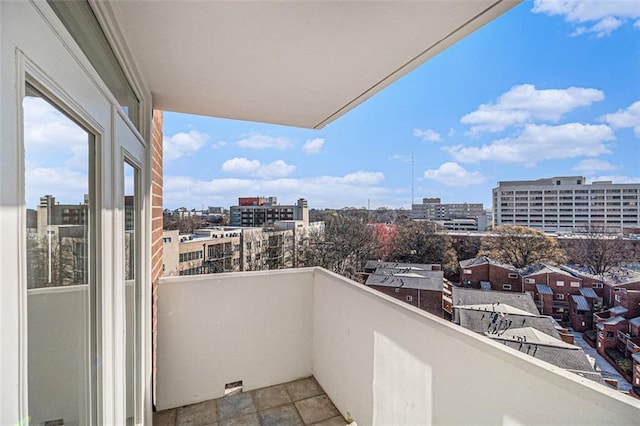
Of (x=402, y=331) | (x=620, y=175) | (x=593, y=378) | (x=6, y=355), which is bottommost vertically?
(x=402, y=331)

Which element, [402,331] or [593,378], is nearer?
[593,378]

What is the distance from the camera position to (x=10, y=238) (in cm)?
50

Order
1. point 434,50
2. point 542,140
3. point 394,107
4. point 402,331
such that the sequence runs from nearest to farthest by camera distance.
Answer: point 434,50 → point 402,331 → point 542,140 → point 394,107

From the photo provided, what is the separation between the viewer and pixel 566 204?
1.75 meters

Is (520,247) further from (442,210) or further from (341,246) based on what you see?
(341,246)

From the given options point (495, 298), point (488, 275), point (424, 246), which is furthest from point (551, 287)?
point (424, 246)

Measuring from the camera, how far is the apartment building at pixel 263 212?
13.8ft

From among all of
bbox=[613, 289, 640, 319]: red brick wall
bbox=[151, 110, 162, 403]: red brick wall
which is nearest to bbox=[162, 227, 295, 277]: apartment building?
bbox=[151, 110, 162, 403]: red brick wall

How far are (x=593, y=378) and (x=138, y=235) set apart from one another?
2190mm

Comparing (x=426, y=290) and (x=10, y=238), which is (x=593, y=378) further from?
(x=10, y=238)

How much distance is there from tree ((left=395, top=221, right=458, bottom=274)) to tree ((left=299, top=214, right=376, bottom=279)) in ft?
1.49

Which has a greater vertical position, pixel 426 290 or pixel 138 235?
pixel 138 235

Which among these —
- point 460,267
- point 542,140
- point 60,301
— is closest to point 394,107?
point 542,140

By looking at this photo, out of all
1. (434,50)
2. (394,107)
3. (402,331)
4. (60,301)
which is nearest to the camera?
(60,301)
